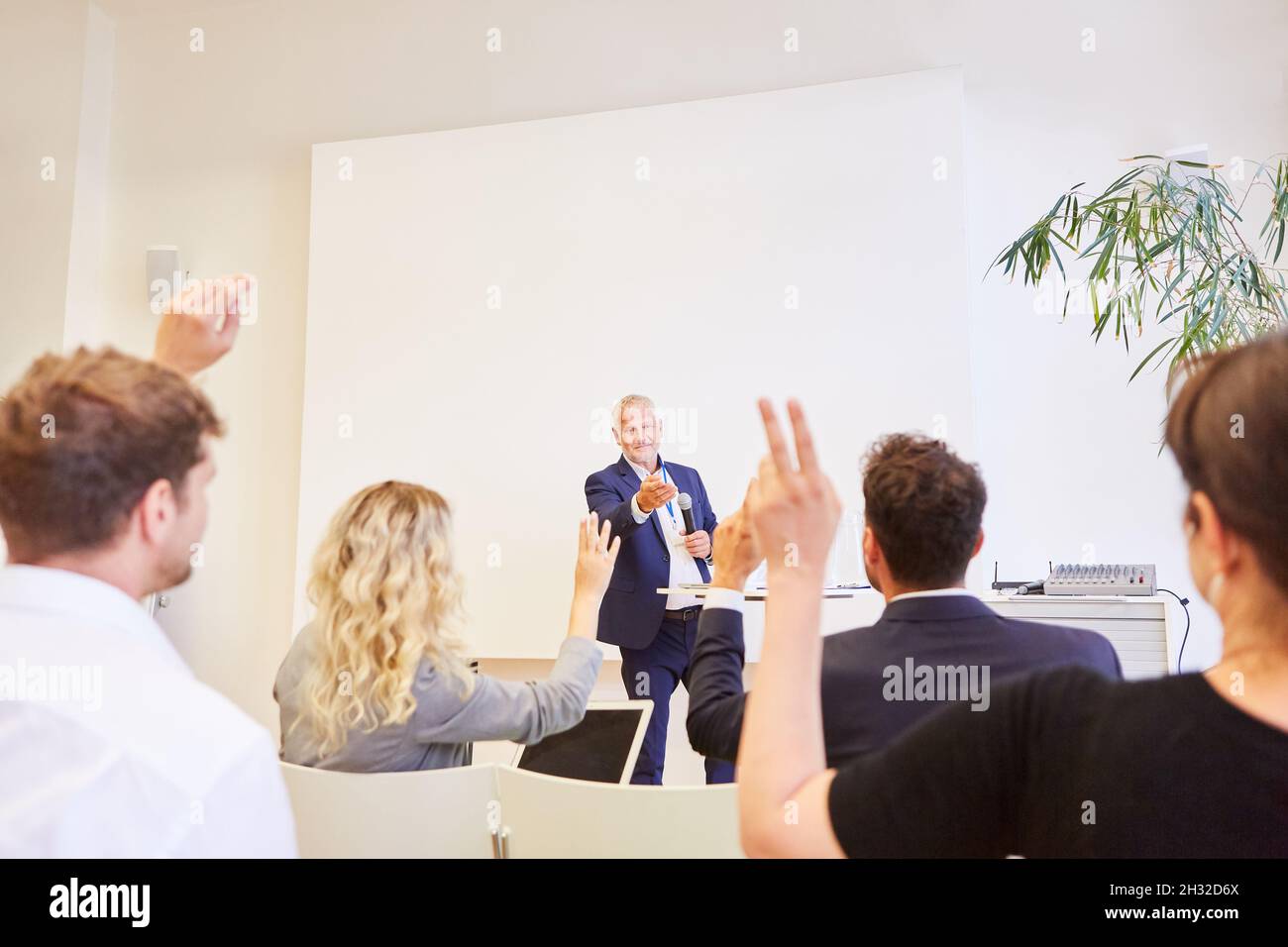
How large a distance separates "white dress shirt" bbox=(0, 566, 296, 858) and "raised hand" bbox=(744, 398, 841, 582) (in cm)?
41

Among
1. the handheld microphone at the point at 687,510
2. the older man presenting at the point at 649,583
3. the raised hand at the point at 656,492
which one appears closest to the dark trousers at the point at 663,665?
the older man presenting at the point at 649,583

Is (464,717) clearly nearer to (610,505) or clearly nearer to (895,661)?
(895,661)

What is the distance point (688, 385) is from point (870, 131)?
1.32m

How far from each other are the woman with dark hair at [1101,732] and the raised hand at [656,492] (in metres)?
2.70

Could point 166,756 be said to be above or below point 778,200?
below

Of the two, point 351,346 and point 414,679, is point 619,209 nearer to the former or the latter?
point 351,346

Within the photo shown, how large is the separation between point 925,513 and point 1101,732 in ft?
2.57

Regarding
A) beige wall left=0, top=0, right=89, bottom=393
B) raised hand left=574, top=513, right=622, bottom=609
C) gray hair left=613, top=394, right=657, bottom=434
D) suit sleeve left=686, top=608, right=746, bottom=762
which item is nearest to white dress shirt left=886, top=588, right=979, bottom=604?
suit sleeve left=686, top=608, right=746, bottom=762

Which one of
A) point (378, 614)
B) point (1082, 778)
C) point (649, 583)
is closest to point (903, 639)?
point (1082, 778)

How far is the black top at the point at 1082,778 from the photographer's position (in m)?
0.68

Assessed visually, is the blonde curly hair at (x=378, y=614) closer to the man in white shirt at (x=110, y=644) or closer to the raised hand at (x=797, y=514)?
the man in white shirt at (x=110, y=644)

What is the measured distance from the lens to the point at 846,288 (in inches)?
168
